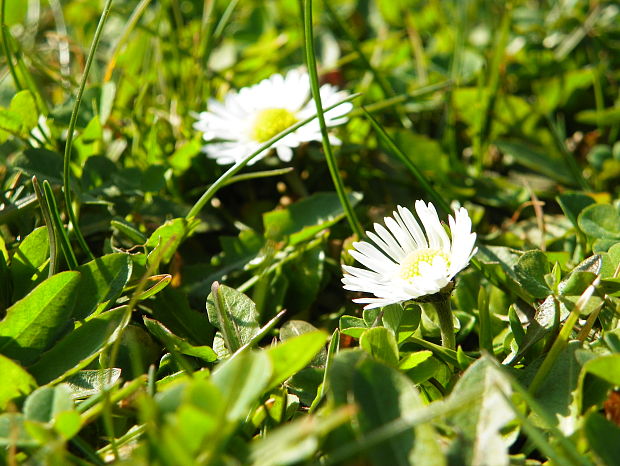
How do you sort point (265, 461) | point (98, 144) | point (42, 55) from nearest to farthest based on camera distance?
point (265, 461), point (98, 144), point (42, 55)

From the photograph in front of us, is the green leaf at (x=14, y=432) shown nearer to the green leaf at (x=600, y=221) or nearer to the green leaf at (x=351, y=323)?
the green leaf at (x=351, y=323)

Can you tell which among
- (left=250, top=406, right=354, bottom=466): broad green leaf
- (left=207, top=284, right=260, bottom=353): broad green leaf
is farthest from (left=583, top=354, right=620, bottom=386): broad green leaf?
(left=207, top=284, right=260, bottom=353): broad green leaf

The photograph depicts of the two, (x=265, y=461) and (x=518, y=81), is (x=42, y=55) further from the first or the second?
(x=265, y=461)

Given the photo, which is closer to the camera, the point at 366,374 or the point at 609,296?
the point at 366,374

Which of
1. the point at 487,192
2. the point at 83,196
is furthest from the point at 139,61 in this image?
the point at 487,192

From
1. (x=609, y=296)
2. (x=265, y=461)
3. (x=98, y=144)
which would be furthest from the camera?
(x=98, y=144)

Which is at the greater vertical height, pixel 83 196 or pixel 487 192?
pixel 83 196

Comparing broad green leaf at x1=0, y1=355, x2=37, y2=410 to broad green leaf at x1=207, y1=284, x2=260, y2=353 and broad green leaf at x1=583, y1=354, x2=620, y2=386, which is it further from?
broad green leaf at x1=583, y1=354, x2=620, y2=386
